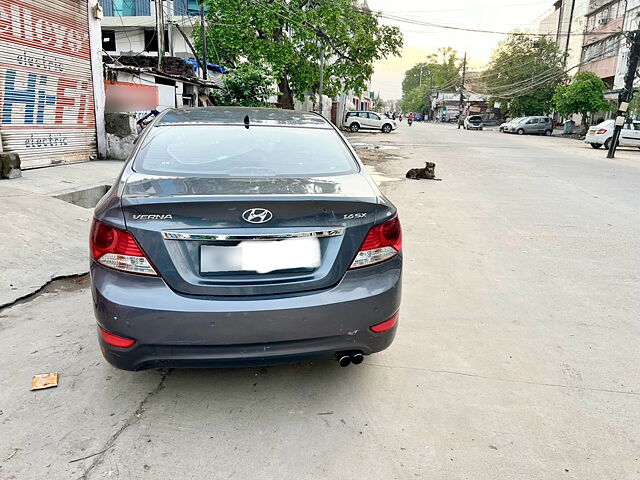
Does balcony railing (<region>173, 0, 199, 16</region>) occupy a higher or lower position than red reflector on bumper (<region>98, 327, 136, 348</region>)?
higher

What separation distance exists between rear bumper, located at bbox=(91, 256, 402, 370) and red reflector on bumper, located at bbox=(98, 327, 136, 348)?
0.02m

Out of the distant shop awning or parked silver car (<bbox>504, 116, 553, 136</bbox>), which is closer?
the distant shop awning

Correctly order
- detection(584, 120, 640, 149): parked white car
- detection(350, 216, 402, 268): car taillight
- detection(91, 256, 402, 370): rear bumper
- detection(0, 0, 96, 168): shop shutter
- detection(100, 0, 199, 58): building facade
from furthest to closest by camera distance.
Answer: detection(100, 0, 199, 58): building facade
detection(584, 120, 640, 149): parked white car
detection(0, 0, 96, 168): shop shutter
detection(350, 216, 402, 268): car taillight
detection(91, 256, 402, 370): rear bumper

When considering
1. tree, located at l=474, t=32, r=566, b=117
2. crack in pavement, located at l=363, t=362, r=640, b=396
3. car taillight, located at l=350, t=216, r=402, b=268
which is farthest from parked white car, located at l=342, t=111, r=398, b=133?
car taillight, located at l=350, t=216, r=402, b=268

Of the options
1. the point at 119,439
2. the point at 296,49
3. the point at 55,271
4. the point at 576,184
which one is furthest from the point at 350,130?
the point at 119,439

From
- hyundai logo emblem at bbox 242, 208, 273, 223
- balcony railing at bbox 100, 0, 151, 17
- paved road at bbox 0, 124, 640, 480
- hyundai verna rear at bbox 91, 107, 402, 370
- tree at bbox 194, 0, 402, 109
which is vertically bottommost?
paved road at bbox 0, 124, 640, 480

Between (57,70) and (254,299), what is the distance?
9126mm

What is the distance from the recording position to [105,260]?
2318 millimetres

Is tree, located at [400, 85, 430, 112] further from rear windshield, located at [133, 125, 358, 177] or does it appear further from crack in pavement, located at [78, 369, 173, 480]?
crack in pavement, located at [78, 369, 173, 480]

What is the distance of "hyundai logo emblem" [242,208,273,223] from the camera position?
2252 mm

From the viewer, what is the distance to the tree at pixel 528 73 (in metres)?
43.4

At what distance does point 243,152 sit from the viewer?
10.2ft

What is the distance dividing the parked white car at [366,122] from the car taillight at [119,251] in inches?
1321

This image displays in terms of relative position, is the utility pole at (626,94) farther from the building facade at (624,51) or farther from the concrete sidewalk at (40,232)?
the concrete sidewalk at (40,232)
